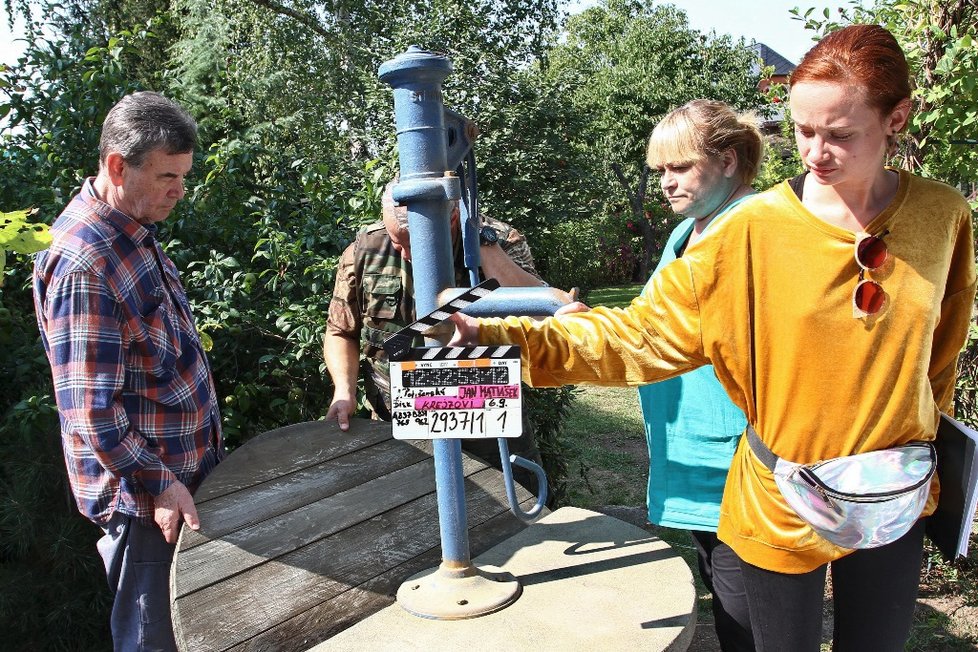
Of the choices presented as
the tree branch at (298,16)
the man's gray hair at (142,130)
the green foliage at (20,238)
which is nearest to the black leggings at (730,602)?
the man's gray hair at (142,130)

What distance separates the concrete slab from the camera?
1814mm

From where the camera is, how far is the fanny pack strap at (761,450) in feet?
5.72

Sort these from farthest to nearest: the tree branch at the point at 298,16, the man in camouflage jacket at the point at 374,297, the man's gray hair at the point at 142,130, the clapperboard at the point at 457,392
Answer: the tree branch at the point at 298,16, the man in camouflage jacket at the point at 374,297, the man's gray hair at the point at 142,130, the clapperboard at the point at 457,392

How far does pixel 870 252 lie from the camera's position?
5.32ft

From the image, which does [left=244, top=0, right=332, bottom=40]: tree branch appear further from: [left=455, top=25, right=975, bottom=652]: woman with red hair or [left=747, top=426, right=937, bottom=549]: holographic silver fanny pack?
[left=747, top=426, right=937, bottom=549]: holographic silver fanny pack

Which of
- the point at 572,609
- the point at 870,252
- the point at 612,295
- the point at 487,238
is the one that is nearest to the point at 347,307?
the point at 487,238

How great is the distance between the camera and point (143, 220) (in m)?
2.32

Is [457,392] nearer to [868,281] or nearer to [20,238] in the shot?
[868,281]

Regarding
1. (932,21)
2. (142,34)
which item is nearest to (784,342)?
(932,21)

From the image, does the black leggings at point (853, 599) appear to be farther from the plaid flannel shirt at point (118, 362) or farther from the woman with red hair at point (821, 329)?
the plaid flannel shirt at point (118, 362)

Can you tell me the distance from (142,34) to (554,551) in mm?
4063

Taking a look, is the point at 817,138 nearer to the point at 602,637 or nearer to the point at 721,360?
the point at 721,360

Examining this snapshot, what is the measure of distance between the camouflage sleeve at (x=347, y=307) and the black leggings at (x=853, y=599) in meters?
1.57

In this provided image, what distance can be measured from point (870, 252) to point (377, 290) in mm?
1636
